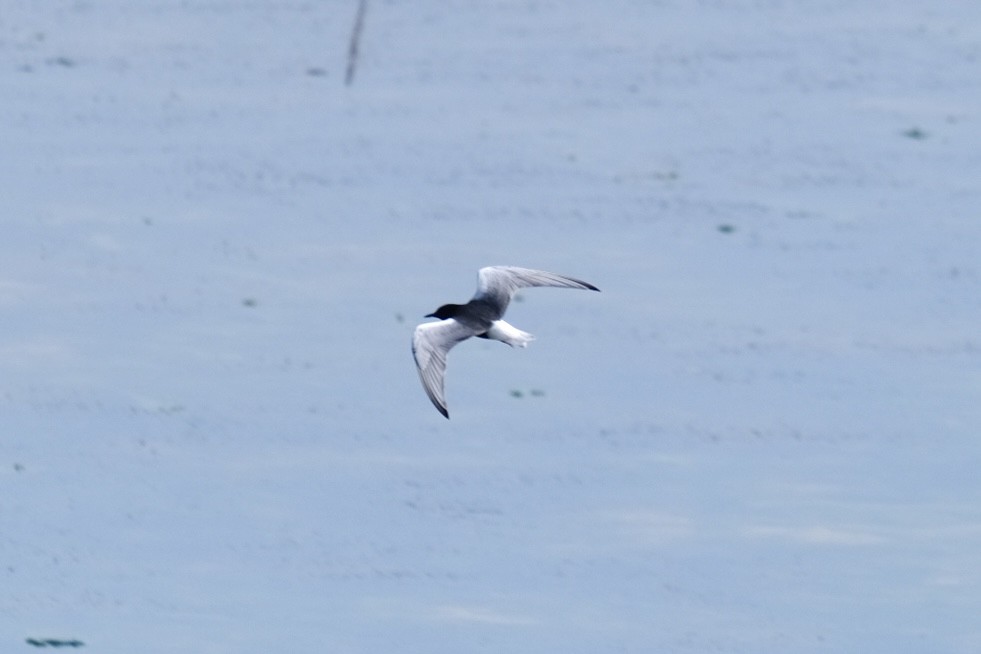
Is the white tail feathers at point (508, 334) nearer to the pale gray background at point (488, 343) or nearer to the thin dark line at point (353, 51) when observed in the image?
the pale gray background at point (488, 343)

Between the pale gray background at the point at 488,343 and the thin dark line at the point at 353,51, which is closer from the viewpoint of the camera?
the pale gray background at the point at 488,343

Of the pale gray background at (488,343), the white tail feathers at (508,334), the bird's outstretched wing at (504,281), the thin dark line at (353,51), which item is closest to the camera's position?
the white tail feathers at (508,334)

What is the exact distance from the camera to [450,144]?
18.9m

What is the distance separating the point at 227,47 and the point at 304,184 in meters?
3.30

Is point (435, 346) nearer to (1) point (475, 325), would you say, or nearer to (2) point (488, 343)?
(1) point (475, 325)

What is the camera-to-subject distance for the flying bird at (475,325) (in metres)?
8.45

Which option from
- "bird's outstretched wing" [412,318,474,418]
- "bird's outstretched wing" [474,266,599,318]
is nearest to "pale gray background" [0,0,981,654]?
"bird's outstretched wing" [474,266,599,318]

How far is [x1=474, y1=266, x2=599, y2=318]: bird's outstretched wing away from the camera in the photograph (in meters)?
8.99

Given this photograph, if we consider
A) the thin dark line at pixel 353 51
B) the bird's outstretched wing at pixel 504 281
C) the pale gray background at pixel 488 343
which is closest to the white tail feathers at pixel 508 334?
the bird's outstretched wing at pixel 504 281

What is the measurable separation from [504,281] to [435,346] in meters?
0.69

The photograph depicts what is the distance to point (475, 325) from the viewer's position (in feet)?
28.6

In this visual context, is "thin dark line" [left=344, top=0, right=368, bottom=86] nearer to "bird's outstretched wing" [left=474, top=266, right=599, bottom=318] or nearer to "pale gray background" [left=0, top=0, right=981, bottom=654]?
"pale gray background" [left=0, top=0, right=981, bottom=654]

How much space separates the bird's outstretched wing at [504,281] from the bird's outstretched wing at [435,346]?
1.00 feet

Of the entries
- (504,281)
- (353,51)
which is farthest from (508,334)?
(353,51)
